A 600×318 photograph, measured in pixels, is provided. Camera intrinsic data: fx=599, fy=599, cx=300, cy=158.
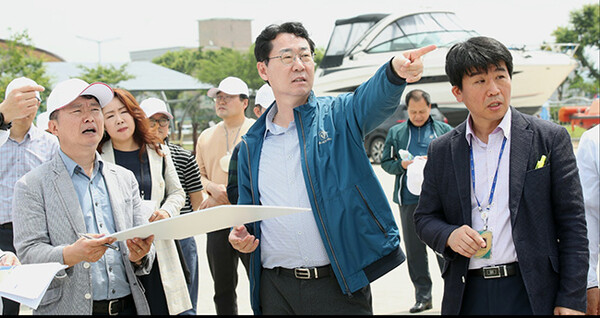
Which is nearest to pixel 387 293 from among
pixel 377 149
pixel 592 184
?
pixel 592 184

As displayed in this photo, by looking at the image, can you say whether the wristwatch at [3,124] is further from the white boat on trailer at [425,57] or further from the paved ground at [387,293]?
the white boat on trailer at [425,57]

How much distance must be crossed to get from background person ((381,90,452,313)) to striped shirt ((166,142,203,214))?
1.93m

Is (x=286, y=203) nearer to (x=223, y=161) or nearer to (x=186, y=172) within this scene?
(x=186, y=172)

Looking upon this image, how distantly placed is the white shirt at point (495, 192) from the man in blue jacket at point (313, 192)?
0.40m

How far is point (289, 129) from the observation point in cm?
296

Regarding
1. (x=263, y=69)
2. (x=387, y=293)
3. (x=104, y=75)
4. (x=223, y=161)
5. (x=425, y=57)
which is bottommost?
(x=387, y=293)

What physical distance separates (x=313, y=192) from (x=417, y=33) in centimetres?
2020

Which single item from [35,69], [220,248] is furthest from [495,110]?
[35,69]

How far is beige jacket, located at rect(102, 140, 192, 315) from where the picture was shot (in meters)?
3.42

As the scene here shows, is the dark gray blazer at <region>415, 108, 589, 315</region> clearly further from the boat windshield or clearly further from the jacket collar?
the boat windshield

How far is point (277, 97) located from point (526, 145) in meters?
1.24

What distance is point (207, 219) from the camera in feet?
7.30

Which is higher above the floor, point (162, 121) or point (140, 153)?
point (162, 121)

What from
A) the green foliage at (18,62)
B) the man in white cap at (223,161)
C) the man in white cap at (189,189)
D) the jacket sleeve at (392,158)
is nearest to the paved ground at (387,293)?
the man in white cap at (223,161)
